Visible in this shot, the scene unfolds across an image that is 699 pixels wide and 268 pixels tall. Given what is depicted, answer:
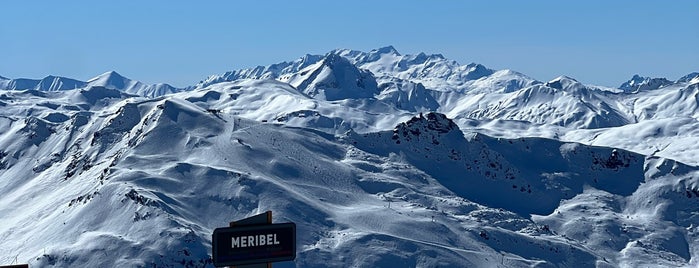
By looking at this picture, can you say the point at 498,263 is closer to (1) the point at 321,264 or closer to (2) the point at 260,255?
(1) the point at 321,264

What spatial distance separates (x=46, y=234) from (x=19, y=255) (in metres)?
8.51

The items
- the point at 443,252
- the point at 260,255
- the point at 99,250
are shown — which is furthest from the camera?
the point at 443,252

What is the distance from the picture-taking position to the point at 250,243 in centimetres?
4228

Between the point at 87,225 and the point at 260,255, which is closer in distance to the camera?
the point at 260,255

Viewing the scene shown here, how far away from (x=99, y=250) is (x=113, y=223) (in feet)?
41.4

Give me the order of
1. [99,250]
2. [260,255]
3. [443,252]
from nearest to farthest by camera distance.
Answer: [260,255], [99,250], [443,252]

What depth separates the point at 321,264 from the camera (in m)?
190

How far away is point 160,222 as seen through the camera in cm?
19662

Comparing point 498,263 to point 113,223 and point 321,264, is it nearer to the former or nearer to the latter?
point 321,264

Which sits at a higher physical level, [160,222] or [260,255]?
[260,255]

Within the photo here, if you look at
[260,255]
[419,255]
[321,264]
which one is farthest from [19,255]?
[260,255]

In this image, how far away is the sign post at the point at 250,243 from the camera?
42094mm

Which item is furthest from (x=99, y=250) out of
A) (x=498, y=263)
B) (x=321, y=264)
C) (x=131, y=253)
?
(x=498, y=263)

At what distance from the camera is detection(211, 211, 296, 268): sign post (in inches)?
1657
